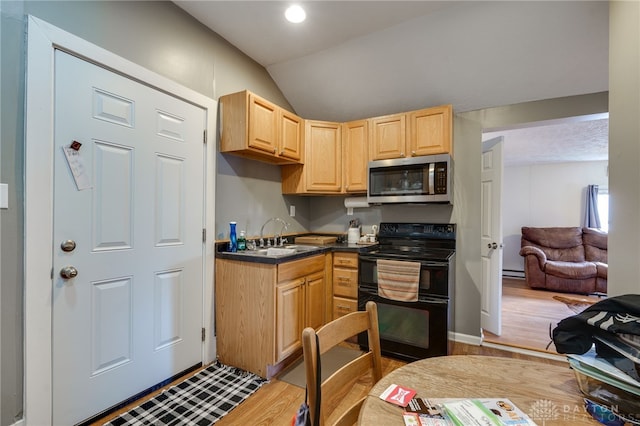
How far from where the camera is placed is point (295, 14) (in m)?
2.18

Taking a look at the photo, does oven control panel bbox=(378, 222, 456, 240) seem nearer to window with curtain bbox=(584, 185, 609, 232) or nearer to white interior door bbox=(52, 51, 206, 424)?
white interior door bbox=(52, 51, 206, 424)

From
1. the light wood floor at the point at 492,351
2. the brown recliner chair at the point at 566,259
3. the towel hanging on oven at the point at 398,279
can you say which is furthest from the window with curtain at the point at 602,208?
the towel hanging on oven at the point at 398,279

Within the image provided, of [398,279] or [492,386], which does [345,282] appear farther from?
[492,386]

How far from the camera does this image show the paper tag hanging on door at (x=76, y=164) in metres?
1.57

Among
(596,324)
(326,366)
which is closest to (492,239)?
(326,366)

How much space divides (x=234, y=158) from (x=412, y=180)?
5.40ft

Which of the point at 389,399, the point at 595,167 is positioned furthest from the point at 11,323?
the point at 595,167

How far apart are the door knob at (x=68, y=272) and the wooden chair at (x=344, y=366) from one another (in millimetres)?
1493

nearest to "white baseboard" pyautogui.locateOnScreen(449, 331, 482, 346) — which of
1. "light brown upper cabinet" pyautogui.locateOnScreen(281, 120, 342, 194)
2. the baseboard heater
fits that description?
"light brown upper cabinet" pyautogui.locateOnScreen(281, 120, 342, 194)

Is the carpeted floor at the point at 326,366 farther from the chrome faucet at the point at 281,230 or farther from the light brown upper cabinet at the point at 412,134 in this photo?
the light brown upper cabinet at the point at 412,134

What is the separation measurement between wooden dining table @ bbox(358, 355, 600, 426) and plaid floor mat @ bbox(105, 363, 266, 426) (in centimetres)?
140

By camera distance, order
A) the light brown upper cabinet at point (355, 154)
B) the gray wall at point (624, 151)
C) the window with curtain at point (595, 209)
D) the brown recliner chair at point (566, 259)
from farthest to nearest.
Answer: the window with curtain at point (595, 209) < the brown recliner chair at point (566, 259) < the light brown upper cabinet at point (355, 154) < the gray wall at point (624, 151)

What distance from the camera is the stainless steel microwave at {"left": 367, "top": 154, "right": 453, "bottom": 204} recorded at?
2.58 m

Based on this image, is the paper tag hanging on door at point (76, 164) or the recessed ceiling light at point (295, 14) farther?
the recessed ceiling light at point (295, 14)
